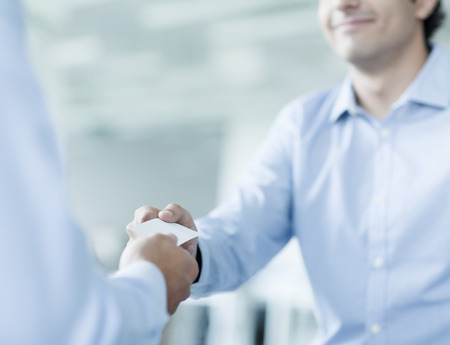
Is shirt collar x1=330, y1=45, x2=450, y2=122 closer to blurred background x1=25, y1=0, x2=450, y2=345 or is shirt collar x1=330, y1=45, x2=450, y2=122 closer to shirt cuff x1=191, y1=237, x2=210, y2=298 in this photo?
shirt cuff x1=191, y1=237, x2=210, y2=298

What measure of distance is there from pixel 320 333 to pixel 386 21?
81 centimetres

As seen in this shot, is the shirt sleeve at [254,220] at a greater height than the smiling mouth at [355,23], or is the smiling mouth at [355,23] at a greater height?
the smiling mouth at [355,23]

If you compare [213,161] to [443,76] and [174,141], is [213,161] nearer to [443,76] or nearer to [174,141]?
[174,141]

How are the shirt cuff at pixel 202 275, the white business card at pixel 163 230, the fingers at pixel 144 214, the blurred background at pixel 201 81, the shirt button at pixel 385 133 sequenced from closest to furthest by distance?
1. the white business card at pixel 163 230
2. the fingers at pixel 144 214
3. the shirt cuff at pixel 202 275
4. the shirt button at pixel 385 133
5. the blurred background at pixel 201 81

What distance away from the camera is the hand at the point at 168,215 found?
979 mm

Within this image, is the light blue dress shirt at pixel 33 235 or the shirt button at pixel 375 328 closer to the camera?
the light blue dress shirt at pixel 33 235

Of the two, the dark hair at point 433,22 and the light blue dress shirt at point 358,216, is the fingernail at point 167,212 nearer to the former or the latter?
the light blue dress shirt at point 358,216

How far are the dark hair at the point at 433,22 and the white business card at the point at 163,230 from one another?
1.03 metres

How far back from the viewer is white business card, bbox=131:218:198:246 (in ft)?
2.87

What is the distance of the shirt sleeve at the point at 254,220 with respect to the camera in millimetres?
1192

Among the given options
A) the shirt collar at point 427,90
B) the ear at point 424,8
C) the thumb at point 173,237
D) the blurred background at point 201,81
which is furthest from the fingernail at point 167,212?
the blurred background at point 201,81

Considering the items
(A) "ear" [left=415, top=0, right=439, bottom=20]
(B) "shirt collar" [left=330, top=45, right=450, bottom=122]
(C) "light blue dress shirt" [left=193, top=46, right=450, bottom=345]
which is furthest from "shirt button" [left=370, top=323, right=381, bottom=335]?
(A) "ear" [left=415, top=0, right=439, bottom=20]

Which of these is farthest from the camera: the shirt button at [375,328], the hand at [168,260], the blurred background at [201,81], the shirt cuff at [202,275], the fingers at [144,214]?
the blurred background at [201,81]

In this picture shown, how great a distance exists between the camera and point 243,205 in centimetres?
136
